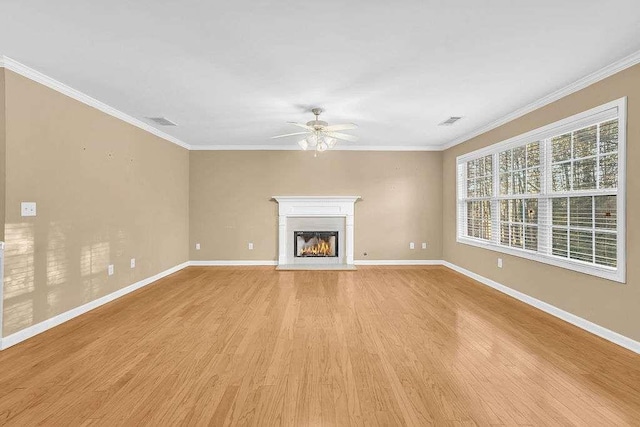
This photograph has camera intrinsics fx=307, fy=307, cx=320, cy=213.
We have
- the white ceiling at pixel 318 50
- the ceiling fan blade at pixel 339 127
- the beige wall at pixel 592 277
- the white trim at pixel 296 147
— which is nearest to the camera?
the white ceiling at pixel 318 50

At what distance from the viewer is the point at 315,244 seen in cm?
662

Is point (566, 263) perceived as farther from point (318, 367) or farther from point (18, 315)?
point (18, 315)

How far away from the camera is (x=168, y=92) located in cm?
349

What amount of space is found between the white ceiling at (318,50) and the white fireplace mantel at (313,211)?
2.57 meters

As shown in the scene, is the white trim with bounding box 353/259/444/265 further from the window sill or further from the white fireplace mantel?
the window sill

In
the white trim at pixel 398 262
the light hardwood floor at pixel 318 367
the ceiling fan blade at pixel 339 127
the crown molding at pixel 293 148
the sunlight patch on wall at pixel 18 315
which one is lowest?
the light hardwood floor at pixel 318 367

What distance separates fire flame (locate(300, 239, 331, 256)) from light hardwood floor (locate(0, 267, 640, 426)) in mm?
2576

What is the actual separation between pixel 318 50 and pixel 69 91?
2.86 meters

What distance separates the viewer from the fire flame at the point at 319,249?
21.6 feet

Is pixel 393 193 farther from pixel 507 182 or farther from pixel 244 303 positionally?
pixel 244 303

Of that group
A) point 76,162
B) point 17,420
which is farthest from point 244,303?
point 76,162

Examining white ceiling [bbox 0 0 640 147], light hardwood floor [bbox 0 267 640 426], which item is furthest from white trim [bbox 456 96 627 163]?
light hardwood floor [bbox 0 267 640 426]

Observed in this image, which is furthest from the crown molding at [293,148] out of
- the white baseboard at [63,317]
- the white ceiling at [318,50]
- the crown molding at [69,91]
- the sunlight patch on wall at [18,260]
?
the sunlight patch on wall at [18,260]

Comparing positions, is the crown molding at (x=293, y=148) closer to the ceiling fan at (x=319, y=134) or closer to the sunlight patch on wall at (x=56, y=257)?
the ceiling fan at (x=319, y=134)
